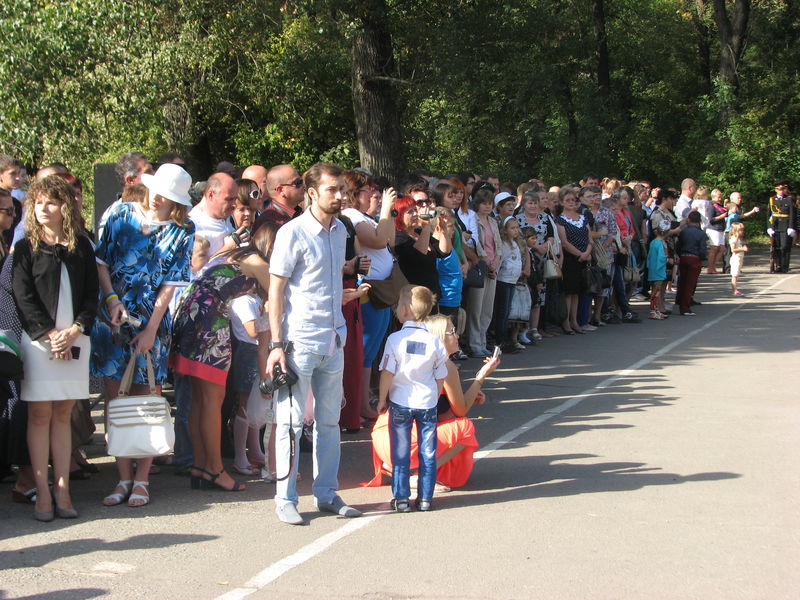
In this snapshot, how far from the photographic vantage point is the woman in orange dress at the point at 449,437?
6.74 m

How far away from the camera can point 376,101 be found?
18344mm

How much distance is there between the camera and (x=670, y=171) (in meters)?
37.2

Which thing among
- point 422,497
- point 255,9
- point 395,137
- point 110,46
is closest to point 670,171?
point 395,137

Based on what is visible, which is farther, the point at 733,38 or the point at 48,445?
the point at 733,38

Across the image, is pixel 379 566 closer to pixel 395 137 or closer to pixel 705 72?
pixel 395 137

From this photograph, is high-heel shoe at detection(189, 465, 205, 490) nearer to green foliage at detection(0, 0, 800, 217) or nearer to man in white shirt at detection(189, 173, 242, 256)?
man in white shirt at detection(189, 173, 242, 256)

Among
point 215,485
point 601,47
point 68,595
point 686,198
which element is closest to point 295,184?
point 215,485

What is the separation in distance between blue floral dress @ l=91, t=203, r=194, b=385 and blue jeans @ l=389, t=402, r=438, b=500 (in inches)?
61.5

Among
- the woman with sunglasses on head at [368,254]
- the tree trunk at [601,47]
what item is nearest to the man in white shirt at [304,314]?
the woman with sunglasses on head at [368,254]

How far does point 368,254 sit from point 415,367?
255 centimetres

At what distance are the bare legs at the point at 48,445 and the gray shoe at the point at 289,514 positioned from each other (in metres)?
1.25

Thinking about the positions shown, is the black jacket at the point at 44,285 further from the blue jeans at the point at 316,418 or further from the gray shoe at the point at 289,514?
the gray shoe at the point at 289,514

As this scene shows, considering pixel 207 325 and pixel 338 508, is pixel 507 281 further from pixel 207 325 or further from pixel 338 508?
pixel 338 508

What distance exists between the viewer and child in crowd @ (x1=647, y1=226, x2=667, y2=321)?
1694cm
